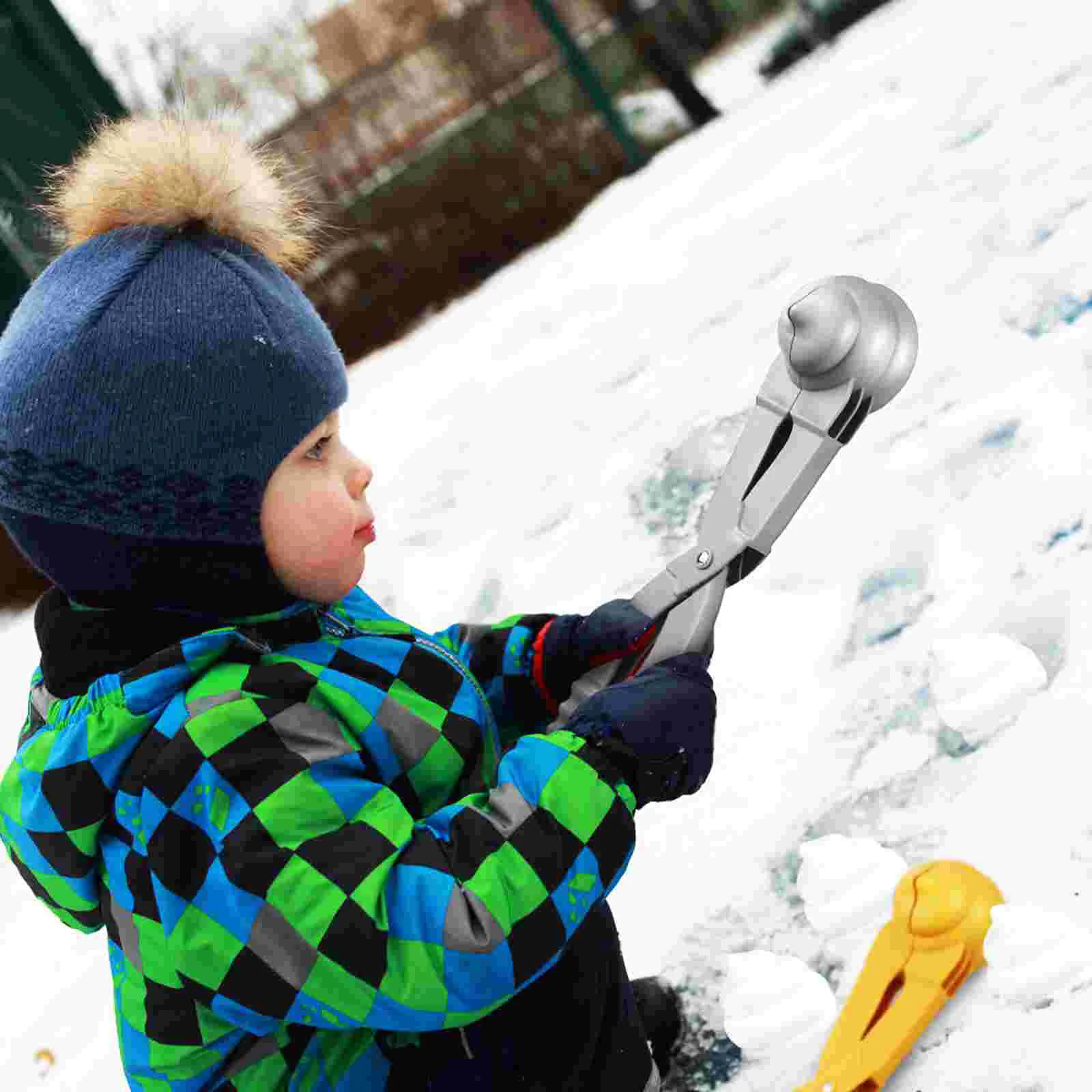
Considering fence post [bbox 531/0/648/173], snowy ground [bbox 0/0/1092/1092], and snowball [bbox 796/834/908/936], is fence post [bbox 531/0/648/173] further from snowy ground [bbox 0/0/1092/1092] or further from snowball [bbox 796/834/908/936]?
snowball [bbox 796/834/908/936]

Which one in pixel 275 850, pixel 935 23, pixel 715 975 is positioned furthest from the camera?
pixel 935 23

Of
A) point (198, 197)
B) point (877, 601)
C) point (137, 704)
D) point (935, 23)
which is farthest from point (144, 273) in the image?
point (935, 23)

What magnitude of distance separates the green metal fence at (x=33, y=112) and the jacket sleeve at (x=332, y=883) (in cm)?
409

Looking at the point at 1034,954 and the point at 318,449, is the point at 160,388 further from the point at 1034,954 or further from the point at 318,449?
the point at 1034,954

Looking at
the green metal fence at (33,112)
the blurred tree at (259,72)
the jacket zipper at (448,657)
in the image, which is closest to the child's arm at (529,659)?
the jacket zipper at (448,657)

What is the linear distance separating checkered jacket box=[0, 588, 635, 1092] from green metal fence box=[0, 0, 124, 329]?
400cm

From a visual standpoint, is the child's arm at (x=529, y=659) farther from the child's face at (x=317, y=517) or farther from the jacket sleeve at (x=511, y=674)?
the child's face at (x=317, y=517)

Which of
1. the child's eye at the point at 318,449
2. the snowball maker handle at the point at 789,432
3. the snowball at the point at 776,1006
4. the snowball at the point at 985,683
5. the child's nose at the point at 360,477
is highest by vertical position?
the child's eye at the point at 318,449

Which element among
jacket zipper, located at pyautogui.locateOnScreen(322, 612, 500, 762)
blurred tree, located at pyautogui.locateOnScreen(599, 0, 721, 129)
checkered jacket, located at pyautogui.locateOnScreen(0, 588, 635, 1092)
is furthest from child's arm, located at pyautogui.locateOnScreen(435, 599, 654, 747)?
blurred tree, located at pyautogui.locateOnScreen(599, 0, 721, 129)

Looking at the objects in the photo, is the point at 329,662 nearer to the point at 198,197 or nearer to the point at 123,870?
the point at 123,870

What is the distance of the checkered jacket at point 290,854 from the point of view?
3.09 ft

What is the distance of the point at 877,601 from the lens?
5.86ft

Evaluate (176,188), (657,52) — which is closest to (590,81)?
(657,52)

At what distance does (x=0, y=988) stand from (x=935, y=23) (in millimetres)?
4318
